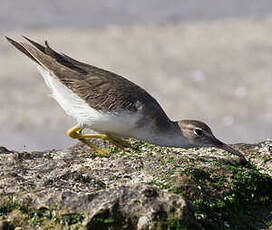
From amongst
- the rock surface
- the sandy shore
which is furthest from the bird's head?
Result: the sandy shore

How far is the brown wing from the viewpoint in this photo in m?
10.5

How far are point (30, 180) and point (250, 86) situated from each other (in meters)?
15.6

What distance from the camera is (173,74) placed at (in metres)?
24.4

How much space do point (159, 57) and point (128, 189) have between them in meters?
18.9

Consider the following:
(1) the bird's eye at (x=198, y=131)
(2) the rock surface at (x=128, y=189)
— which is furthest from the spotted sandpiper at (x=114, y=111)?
(2) the rock surface at (x=128, y=189)

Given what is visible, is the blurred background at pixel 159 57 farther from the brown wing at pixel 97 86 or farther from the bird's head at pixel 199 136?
the bird's head at pixel 199 136

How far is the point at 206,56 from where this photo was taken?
85.8 ft

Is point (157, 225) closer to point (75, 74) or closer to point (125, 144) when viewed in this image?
point (125, 144)

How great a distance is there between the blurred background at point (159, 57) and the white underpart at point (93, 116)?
847cm

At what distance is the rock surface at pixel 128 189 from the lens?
291 inches

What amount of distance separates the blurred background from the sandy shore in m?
0.03

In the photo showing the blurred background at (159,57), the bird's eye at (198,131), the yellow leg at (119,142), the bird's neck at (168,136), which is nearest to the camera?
the bird's neck at (168,136)

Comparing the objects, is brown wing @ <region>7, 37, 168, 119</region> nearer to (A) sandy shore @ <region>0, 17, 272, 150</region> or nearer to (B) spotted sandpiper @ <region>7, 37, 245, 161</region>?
(B) spotted sandpiper @ <region>7, 37, 245, 161</region>

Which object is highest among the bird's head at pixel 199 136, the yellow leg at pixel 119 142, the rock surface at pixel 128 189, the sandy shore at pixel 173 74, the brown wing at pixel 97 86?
the sandy shore at pixel 173 74
